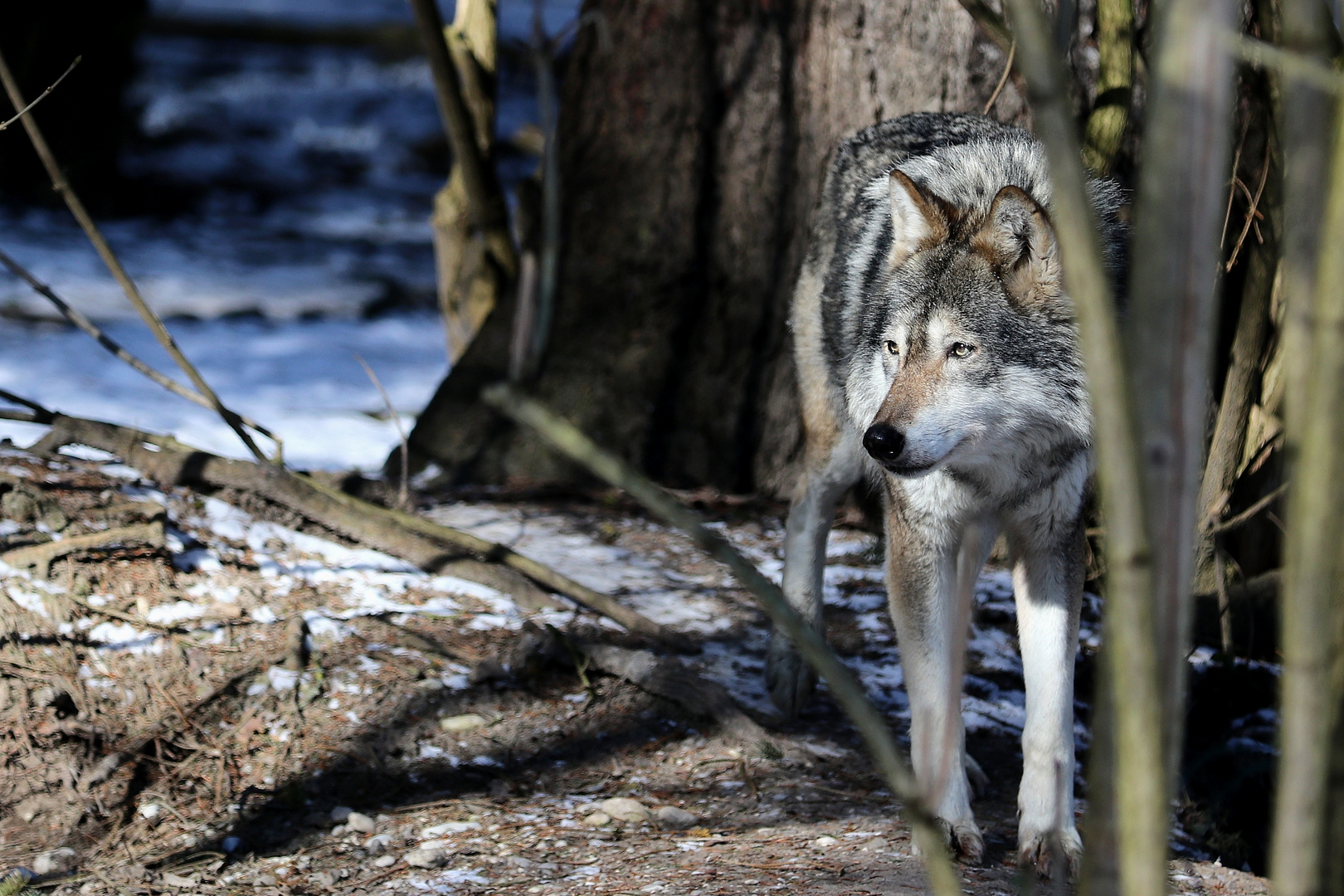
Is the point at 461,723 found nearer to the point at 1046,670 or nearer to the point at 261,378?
the point at 1046,670

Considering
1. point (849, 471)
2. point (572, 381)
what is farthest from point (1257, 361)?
point (572, 381)

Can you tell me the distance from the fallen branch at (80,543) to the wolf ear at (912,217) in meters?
2.63

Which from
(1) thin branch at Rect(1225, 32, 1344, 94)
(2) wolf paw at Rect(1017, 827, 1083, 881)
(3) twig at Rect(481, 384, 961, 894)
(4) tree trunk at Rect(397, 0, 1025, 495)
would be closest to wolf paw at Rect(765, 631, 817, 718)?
(2) wolf paw at Rect(1017, 827, 1083, 881)

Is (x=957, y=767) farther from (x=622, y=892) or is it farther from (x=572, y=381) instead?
(x=572, y=381)

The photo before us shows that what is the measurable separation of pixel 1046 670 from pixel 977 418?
2.48ft

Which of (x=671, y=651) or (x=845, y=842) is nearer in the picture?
(x=845, y=842)

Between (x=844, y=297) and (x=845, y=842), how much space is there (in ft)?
5.67

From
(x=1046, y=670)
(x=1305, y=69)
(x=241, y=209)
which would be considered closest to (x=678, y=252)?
(x=1046, y=670)

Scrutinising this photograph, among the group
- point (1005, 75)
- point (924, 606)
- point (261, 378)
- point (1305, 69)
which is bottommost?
point (924, 606)

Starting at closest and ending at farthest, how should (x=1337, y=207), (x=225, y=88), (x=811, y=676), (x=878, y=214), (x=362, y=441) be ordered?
(x=1337, y=207), (x=878, y=214), (x=811, y=676), (x=362, y=441), (x=225, y=88)

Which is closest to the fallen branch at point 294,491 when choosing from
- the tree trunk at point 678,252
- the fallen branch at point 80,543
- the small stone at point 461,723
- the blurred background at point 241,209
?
the fallen branch at point 80,543

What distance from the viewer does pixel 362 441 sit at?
7105mm

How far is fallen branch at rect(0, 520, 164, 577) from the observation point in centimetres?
370

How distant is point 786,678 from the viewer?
3.96 meters
